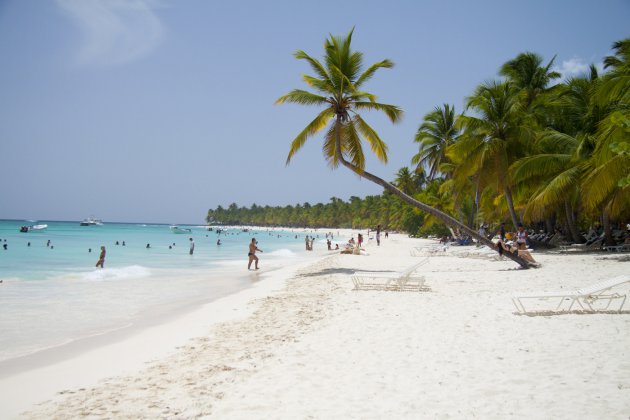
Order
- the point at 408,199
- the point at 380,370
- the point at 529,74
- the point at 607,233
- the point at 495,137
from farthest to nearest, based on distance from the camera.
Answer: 1. the point at 529,74
2. the point at 495,137
3. the point at 607,233
4. the point at 408,199
5. the point at 380,370

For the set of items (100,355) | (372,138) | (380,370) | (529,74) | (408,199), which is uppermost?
(529,74)

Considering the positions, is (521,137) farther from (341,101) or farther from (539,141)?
(341,101)

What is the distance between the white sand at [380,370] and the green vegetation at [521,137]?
522 centimetres

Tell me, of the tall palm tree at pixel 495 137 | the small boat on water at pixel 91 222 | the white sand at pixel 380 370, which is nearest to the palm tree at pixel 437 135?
the tall palm tree at pixel 495 137

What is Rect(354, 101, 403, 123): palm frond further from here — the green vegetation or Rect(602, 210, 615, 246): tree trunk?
Rect(602, 210, 615, 246): tree trunk

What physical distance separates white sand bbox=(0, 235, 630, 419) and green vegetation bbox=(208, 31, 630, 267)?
522 centimetres

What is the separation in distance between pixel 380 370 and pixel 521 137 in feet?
63.3

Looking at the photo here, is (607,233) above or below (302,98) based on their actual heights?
below

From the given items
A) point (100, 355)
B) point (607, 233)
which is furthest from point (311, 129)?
point (607, 233)

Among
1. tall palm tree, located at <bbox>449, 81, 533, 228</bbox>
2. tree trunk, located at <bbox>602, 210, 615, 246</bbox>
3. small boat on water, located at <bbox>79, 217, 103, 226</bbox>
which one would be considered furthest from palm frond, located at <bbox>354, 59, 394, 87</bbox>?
small boat on water, located at <bbox>79, 217, 103, 226</bbox>

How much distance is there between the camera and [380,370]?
15.1 ft

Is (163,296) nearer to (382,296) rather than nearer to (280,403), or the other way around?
(382,296)

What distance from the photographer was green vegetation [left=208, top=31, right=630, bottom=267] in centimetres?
1381

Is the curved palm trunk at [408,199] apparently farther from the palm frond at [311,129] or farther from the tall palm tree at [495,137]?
the tall palm tree at [495,137]
